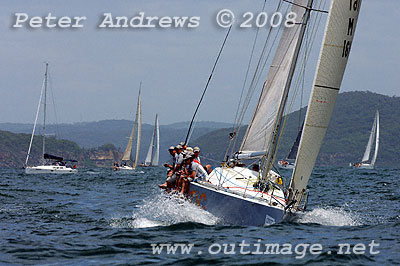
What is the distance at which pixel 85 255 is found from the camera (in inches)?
376

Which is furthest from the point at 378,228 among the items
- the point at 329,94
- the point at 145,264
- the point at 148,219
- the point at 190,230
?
the point at 145,264

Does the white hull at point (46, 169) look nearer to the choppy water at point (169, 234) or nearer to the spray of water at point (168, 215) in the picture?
the choppy water at point (169, 234)

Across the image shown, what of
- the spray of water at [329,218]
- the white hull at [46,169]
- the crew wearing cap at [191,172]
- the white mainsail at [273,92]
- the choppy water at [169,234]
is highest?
the white mainsail at [273,92]

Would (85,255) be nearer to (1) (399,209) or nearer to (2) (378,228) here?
(2) (378,228)

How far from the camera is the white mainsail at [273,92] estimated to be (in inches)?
615

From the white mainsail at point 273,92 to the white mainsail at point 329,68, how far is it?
341 cm

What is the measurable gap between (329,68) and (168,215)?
4.65 metres

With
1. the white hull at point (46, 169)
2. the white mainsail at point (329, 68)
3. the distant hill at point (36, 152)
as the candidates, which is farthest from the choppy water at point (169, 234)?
the distant hill at point (36, 152)

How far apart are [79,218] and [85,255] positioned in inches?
213

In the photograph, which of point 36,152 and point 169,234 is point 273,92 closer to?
point 169,234

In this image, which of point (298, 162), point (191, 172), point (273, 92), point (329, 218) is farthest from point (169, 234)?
point (273, 92)

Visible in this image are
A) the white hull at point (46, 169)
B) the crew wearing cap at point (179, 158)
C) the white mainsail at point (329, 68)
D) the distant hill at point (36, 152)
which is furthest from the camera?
the distant hill at point (36, 152)

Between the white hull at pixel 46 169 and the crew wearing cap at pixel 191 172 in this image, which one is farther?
the white hull at pixel 46 169

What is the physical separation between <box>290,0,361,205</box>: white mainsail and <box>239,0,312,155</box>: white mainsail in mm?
3405
